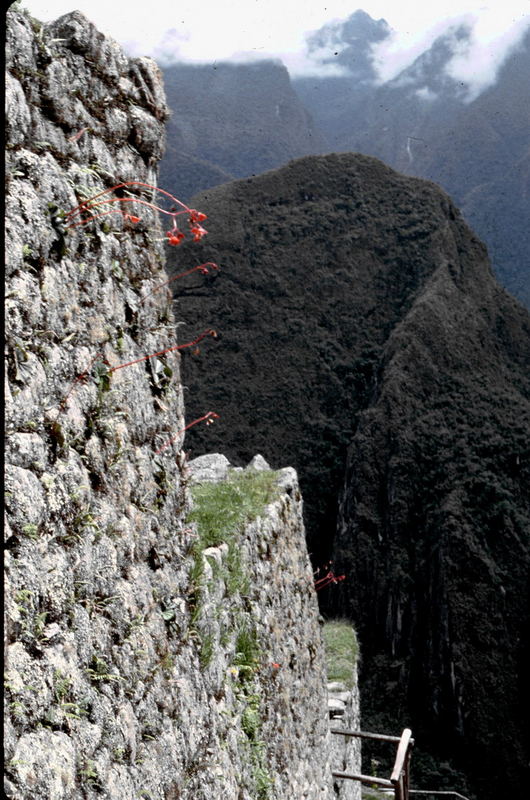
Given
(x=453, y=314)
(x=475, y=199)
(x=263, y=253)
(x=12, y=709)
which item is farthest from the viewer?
(x=475, y=199)

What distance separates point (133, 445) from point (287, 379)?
4500cm

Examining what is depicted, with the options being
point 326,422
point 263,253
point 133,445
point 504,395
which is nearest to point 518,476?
point 504,395

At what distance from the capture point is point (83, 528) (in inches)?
95.3

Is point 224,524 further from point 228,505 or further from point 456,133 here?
point 456,133

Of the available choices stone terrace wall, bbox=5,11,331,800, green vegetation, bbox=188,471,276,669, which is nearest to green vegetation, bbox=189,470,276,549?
green vegetation, bbox=188,471,276,669

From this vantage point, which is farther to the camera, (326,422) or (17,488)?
(326,422)

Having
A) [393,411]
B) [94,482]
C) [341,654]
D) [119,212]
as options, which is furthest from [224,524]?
[393,411]

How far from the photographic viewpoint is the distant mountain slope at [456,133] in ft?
359

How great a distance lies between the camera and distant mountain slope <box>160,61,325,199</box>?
111 m

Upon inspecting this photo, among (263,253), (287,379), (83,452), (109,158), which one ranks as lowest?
(83,452)

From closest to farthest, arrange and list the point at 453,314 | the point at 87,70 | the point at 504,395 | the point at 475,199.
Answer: the point at 87,70 < the point at 504,395 < the point at 453,314 < the point at 475,199

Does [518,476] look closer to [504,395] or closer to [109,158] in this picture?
[504,395]

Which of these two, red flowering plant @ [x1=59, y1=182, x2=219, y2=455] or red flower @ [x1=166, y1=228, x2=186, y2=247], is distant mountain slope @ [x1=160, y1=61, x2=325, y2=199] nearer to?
red flowering plant @ [x1=59, y1=182, x2=219, y2=455]

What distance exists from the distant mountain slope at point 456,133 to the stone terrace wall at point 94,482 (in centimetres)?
10114
